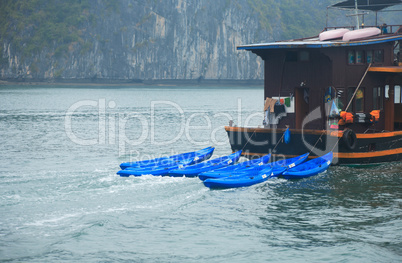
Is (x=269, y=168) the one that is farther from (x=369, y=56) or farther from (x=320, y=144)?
(x=369, y=56)

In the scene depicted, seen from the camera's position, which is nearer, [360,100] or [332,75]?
[332,75]

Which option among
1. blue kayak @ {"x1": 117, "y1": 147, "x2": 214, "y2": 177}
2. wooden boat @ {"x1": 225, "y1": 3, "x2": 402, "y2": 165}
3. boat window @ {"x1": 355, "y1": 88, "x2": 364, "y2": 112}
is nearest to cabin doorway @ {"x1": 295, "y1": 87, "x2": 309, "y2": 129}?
wooden boat @ {"x1": 225, "y1": 3, "x2": 402, "y2": 165}

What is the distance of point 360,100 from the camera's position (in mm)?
27828

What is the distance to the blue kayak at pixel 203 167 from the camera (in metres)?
24.7

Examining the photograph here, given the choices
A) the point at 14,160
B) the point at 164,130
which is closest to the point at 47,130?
the point at 164,130

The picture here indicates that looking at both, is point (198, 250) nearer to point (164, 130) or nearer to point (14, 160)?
point (14, 160)

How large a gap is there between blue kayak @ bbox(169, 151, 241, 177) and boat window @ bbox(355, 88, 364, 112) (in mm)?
6012

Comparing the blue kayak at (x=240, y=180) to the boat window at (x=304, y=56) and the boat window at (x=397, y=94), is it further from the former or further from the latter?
the boat window at (x=397, y=94)

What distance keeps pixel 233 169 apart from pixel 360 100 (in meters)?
7.45

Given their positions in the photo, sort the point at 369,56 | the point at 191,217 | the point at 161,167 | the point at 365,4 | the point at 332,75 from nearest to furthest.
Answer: the point at 191,217, the point at 161,167, the point at 332,75, the point at 369,56, the point at 365,4

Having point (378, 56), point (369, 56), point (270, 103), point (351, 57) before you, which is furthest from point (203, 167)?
point (378, 56)

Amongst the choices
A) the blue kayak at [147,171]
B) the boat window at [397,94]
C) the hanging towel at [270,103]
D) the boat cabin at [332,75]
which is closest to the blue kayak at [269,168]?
the blue kayak at [147,171]

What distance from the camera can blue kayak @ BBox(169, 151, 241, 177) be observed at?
24703 millimetres

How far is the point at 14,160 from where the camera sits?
32781 mm
